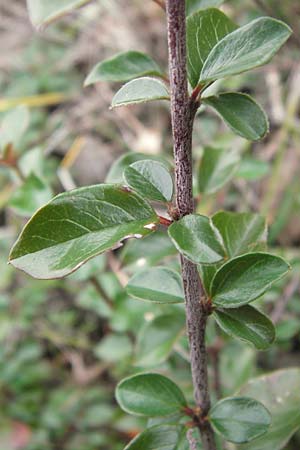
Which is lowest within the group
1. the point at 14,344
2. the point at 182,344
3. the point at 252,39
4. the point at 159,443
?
the point at 14,344

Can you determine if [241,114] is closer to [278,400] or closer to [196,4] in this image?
[196,4]

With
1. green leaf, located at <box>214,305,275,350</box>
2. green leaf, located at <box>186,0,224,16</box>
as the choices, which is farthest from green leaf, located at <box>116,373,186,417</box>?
Result: green leaf, located at <box>186,0,224,16</box>

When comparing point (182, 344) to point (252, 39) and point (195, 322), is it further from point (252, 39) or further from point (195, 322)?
point (252, 39)

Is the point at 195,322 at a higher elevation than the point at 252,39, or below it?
below

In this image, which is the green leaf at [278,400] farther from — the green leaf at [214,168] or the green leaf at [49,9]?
the green leaf at [49,9]

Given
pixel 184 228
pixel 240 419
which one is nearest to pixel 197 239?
pixel 184 228

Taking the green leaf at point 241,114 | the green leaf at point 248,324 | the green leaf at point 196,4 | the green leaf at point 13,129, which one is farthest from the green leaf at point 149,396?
the green leaf at point 13,129

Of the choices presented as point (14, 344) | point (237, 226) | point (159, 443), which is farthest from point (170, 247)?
point (14, 344)
